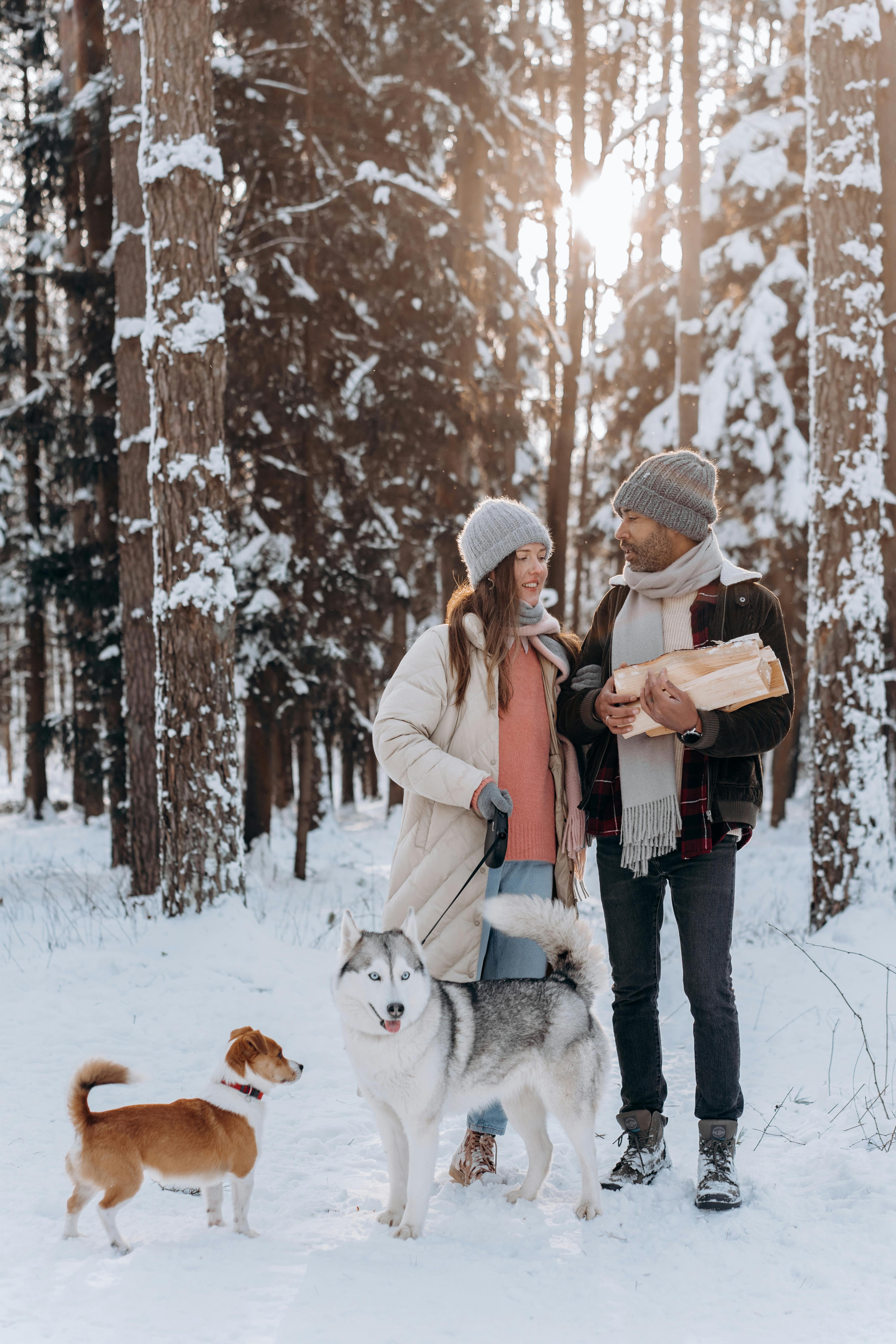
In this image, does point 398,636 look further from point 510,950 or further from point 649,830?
point 649,830

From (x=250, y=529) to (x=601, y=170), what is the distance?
8.18 metres

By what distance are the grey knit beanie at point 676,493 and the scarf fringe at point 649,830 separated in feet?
3.38

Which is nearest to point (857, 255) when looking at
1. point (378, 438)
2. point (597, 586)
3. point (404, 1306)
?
point (378, 438)

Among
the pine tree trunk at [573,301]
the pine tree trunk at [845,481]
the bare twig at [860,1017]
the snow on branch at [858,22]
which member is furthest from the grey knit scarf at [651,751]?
the pine tree trunk at [573,301]

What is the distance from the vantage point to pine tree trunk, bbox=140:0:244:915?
6773mm

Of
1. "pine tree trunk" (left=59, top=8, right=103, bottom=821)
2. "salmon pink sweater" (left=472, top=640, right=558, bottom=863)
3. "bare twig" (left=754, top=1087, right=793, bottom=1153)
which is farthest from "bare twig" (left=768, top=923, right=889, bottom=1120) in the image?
"pine tree trunk" (left=59, top=8, right=103, bottom=821)

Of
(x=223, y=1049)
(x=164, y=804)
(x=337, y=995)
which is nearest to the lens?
(x=337, y=995)

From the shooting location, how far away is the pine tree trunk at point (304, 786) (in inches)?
452

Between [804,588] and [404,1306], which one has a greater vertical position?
[804,588]

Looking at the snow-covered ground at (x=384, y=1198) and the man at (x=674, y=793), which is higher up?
the man at (x=674, y=793)

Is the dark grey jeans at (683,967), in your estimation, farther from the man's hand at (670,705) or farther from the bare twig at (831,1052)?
the bare twig at (831,1052)

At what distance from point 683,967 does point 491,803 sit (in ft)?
3.29

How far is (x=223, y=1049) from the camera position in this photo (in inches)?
199

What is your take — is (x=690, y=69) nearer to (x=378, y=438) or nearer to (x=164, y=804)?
(x=378, y=438)
